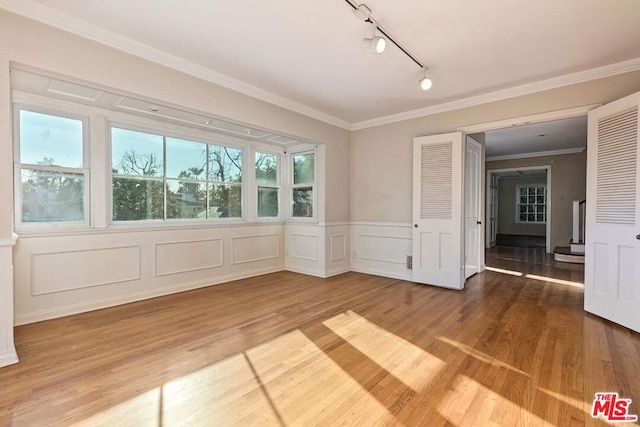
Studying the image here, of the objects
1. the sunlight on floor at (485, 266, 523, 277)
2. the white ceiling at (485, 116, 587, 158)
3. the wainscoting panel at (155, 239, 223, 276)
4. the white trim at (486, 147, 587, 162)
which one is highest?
the white ceiling at (485, 116, 587, 158)

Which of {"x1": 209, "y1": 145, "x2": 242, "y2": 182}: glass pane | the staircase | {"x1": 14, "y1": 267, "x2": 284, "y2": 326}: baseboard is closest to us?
{"x1": 14, "y1": 267, "x2": 284, "y2": 326}: baseboard

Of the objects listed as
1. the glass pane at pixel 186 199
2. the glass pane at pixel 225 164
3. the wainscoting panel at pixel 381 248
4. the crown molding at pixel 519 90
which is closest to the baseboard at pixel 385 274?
the wainscoting panel at pixel 381 248

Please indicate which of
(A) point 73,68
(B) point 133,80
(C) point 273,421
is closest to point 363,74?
(B) point 133,80

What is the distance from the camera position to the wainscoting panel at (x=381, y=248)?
16.7ft

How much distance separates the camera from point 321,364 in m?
2.34

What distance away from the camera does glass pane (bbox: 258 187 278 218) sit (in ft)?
18.6

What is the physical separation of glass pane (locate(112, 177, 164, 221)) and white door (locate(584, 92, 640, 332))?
5.36 meters

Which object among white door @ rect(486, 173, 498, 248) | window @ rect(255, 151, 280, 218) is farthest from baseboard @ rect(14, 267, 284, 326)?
white door @ rect(486, 173, 498, 248)

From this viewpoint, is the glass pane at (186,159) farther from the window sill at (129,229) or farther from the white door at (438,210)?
the white door at (438,210)

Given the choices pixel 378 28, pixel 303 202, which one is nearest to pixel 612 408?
pixel 378 28

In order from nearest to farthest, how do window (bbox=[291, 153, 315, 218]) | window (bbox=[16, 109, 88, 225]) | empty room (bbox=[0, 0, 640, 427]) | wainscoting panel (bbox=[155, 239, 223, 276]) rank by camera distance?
empty room (bbox=[0, 0, 640, 427]) < window (bbox=[16, 109, 88, 225]) < wainscoting panel (bbox=[155, 239, 223, 276]) < window (bbox=[291, 153, 315, 218])

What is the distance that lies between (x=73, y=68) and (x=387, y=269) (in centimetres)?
471

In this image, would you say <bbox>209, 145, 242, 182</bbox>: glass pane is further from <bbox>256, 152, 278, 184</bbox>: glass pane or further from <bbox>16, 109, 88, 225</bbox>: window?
<bbox>16, 109, 88, 225</bbox>: window

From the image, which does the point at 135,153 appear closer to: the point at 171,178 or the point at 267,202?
the point at 171,178
